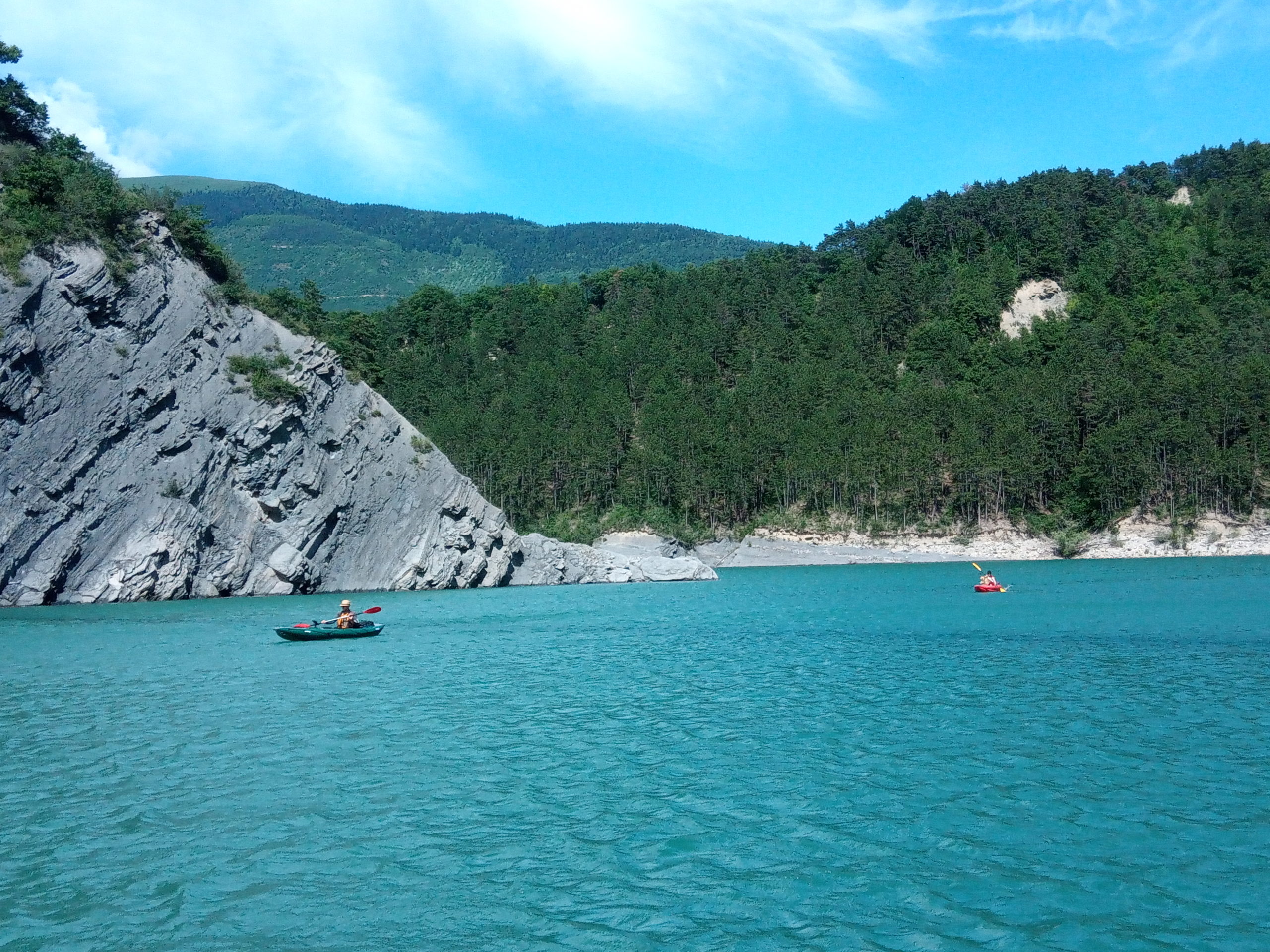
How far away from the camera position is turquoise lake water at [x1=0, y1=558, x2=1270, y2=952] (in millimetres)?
10391

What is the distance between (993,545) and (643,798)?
8357 cm

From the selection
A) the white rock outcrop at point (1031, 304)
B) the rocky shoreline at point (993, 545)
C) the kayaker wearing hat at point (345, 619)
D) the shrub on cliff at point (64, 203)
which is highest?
the white rock outcrop at point (1031, 304)

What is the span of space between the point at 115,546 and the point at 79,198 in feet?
63.6

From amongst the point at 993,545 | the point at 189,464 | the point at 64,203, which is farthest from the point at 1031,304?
the point at 64,203

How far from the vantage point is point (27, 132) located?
5950cm

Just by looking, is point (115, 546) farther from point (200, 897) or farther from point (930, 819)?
point (930, 819)

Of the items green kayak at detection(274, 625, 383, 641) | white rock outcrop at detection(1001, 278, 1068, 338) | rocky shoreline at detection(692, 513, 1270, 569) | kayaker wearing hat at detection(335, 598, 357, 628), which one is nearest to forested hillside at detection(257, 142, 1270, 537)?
white rock outcrop at detection(1001, 278, 1068, 338)

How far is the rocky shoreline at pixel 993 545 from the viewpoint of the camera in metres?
81.6

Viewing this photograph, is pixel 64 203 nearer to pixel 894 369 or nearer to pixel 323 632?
pixel 323 632

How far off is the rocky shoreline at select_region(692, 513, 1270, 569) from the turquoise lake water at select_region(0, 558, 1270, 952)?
2311 inches

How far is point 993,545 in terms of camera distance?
298ft

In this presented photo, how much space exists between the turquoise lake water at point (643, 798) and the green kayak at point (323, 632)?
11.0 feet

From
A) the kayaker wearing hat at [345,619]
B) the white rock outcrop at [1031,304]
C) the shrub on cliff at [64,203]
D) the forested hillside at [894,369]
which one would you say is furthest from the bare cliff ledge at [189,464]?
the white rock outcrop at [1031,304]

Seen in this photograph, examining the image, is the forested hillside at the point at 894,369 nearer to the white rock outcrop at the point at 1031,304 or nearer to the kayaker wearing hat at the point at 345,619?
the white rock outcrop at the point at 1031,304
